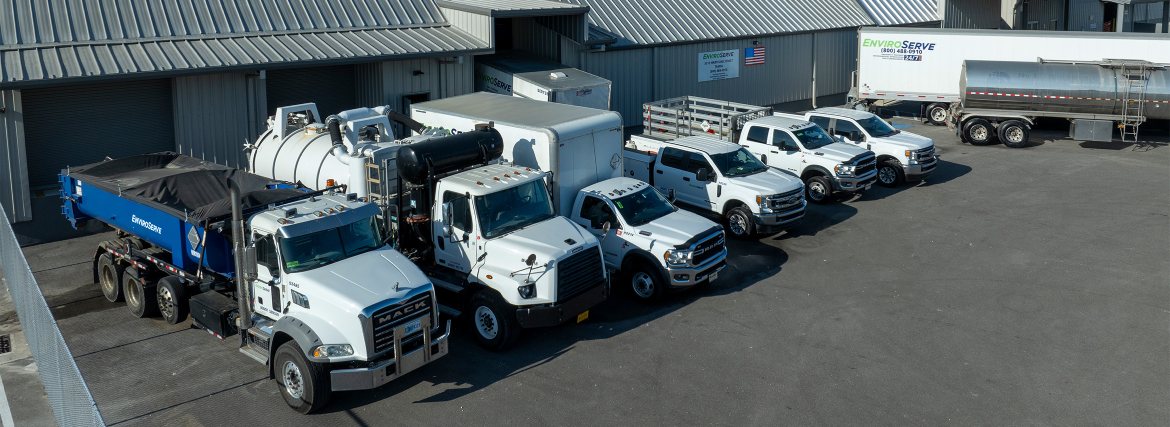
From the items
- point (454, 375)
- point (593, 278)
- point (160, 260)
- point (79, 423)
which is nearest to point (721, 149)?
point (593, 278)

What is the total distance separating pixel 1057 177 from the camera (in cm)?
2688

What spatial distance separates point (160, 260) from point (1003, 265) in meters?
15.1

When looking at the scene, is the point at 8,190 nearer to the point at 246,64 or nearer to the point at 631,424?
the point at 246,64

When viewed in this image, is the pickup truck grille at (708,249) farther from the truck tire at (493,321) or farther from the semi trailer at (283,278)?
the semi trailer at (283,278)

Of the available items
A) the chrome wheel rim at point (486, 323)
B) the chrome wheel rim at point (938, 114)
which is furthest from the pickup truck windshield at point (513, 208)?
the chrome wheel rim at point (938, 114)

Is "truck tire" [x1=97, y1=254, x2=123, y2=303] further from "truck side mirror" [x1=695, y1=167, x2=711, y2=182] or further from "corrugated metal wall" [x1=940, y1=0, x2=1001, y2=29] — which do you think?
"corrugated metal wall" [x1=940, y1=0, x2=1001, y2=29]

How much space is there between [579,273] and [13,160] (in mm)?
12759

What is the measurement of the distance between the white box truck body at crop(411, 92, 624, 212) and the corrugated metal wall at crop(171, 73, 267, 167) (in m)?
5.70

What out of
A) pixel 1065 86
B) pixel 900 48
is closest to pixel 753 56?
pixel 900 48

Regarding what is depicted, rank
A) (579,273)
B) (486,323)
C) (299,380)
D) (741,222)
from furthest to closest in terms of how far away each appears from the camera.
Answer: (741,222)
(579,273)
(486,323)
(299,380)

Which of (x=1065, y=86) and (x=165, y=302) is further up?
(x=1065, y=86)

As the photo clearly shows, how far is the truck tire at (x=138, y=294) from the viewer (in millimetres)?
16625

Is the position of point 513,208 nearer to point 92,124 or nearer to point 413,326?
point 413,326

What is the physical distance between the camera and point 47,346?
44.2 ft
